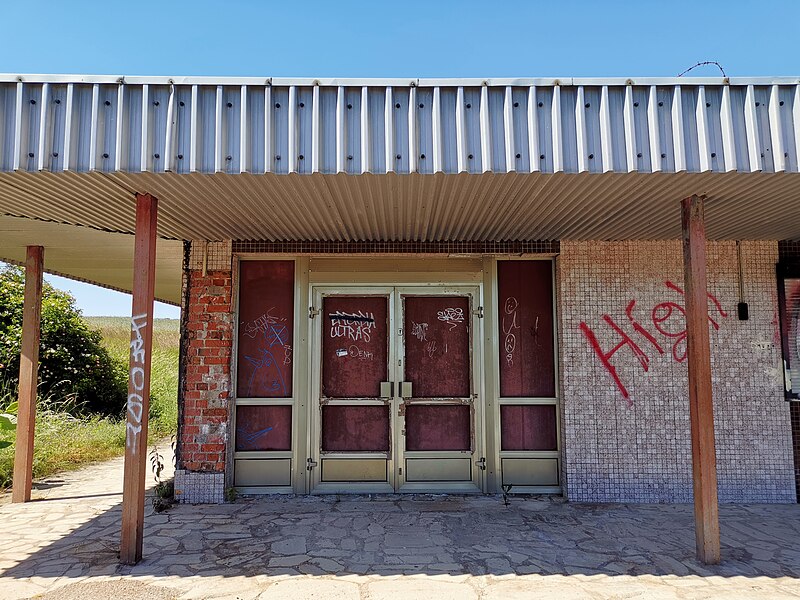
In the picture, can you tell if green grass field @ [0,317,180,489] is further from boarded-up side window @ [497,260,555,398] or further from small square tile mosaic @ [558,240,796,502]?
small square tile mosaic @ [558,240,796,502]

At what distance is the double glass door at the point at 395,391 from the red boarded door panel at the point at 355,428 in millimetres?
11

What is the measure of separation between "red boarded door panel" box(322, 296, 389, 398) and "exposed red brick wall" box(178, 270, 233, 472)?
1.02 meters

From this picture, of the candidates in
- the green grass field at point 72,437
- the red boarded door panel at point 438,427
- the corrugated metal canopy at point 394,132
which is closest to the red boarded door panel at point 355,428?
the red boarded door panel at point 438,427

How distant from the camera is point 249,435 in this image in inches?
238

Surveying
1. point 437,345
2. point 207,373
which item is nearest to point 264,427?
point 207,373

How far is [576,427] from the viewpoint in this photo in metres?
5.77

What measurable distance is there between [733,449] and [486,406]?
247cm

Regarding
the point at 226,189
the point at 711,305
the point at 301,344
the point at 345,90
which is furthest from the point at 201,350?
the point at 711,305

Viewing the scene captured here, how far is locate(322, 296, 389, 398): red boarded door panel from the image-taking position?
Result: 6.13 meters

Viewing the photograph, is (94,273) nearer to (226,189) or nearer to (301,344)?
(301,344)

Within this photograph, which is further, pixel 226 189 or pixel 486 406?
pixel 486 406

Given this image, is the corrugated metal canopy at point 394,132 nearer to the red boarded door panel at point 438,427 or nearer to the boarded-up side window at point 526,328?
the boarded-up side window at point 526,328

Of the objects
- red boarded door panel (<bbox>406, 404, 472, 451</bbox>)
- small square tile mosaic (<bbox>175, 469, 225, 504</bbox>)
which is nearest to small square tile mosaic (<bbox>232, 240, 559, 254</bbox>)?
red boarded door panel (<bbox>406, 404, 472, 451</bbox>)

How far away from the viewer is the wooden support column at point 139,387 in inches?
160
